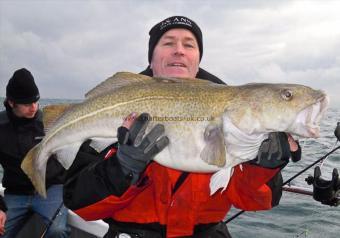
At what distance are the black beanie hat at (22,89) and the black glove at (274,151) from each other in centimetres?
488

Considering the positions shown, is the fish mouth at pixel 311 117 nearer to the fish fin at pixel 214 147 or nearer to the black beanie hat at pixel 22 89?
the fish fin at pixel 214 147

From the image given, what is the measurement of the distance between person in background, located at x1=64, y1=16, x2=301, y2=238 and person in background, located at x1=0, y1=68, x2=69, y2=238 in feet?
8.34

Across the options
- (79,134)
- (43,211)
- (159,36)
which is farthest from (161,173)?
(43,211)

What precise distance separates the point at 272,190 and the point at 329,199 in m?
1.68

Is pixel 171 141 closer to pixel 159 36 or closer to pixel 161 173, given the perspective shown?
pixel 161 173

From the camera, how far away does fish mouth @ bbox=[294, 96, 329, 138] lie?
109 inches

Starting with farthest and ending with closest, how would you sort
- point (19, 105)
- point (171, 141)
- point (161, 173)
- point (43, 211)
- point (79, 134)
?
point (19, 105) < point (43, 211) < point (161, 173) < point (79, 134) < point (171, 141)

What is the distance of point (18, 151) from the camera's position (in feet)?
21.5

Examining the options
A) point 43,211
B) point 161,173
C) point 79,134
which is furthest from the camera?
point 43,211

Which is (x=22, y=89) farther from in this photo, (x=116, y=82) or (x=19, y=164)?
(x=116, y=82)

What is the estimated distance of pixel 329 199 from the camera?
4.90 metres

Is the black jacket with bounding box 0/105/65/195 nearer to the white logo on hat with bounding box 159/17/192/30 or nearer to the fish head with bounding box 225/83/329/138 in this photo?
the white logo on hat with bounding box 159/17/192/30

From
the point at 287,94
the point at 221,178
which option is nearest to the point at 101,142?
the point at 221,178

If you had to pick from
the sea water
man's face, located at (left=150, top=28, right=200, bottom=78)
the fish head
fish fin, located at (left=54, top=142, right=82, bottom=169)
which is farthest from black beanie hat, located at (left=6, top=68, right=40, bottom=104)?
the fish head
